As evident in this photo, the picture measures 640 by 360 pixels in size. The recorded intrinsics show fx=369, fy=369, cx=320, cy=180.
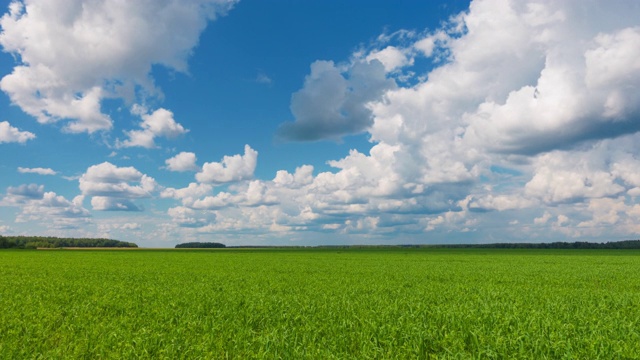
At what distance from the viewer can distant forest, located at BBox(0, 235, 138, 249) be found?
139800mm

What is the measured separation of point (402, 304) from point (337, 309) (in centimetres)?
266

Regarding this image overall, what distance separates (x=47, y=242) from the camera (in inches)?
6353

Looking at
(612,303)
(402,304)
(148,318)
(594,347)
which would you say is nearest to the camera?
(594,347)

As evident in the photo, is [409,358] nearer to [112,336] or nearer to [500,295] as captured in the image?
[112,336]

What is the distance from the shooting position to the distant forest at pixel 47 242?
140 m

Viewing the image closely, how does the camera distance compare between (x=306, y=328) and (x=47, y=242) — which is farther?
(x=47, y=242)

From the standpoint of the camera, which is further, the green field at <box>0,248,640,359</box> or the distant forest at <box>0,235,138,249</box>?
the distant forest at <box>0,235,138,249</box>

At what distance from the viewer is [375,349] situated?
8742 mm

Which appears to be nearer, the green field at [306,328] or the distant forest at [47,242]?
the green field at [306,328]

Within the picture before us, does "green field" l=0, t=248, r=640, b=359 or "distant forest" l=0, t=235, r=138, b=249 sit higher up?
"distant forest" l=0, t=235, r=138, b=249

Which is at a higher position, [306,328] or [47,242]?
[47,242]

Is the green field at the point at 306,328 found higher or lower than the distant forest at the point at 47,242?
lower

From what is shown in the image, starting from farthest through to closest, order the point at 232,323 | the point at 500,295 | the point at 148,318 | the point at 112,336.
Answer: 1. the point at 500,295
2. the point at 148,318
3. the point at 232,323
4. the point at 112,336

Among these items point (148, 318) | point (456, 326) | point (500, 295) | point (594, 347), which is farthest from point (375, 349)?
point (500, 295)
